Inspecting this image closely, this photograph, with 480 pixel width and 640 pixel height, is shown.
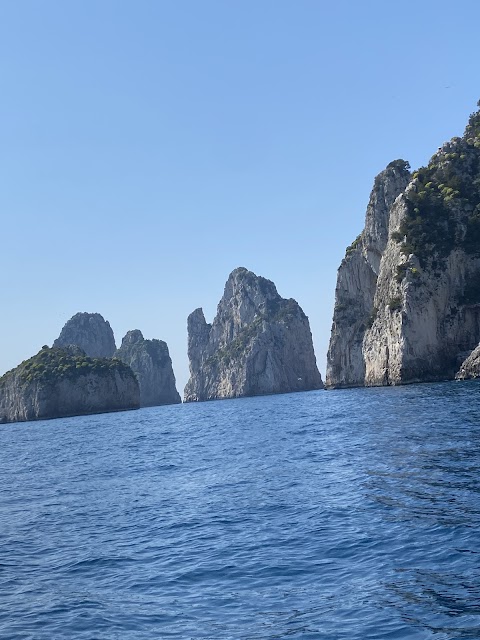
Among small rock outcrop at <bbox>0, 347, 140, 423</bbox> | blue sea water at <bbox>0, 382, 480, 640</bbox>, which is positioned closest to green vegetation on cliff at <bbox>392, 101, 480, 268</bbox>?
blue sea water at <bbox>0, 382, 480, 640</bbox>

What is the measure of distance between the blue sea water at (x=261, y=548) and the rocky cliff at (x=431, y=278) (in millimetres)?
66987

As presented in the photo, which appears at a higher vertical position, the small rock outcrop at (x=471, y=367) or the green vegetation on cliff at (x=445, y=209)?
the green vegetation on cliff at (x=445, y=209)

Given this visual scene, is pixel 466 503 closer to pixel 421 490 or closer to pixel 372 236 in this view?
pixel 421 490

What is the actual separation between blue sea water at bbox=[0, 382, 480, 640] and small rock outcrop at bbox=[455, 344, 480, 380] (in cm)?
5325

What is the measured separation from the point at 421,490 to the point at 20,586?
13441mm

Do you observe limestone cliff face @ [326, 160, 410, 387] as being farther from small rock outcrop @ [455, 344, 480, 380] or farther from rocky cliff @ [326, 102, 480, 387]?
small rock outcrop @ [455, 344, 480, 380]

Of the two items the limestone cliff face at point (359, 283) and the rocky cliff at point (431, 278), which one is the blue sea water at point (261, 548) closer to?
the rocky cliff at point (431, 278)

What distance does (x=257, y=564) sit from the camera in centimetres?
1820

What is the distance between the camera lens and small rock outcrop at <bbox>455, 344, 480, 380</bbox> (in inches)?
3605

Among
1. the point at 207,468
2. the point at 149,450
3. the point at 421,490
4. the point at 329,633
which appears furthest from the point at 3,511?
the point at 149,450

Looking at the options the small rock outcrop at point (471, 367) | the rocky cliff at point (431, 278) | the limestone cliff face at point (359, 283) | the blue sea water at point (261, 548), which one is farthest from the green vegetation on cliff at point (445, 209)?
the blue sea water at point (261, 548)

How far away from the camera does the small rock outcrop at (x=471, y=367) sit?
91.6 m

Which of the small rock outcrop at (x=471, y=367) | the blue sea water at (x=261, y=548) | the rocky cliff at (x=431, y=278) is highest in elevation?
the rocky cliff at (x=431, y=278)

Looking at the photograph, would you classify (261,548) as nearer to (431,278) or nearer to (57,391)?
(431,278)
